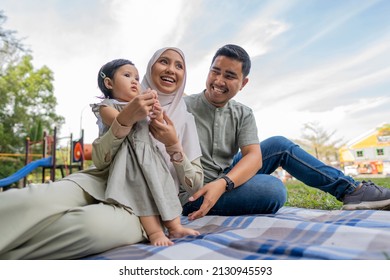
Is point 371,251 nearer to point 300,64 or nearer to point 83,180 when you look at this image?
point 83,180

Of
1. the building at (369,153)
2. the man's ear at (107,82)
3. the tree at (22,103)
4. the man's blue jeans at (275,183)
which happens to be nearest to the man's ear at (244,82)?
the man's blue jeans at (275,183)

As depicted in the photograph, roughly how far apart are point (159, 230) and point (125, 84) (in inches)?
17.0

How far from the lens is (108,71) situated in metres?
1.00

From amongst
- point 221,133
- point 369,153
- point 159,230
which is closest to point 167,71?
point 221,133

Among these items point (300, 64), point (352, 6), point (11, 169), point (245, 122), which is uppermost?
point (352, 6)

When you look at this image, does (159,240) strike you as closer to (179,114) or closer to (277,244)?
(277,244)

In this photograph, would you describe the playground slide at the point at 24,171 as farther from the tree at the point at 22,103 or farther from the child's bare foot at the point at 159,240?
the child's bare foot at the point at 159,240

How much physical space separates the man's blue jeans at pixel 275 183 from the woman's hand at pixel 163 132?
32 centimetres

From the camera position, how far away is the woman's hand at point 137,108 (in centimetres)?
81

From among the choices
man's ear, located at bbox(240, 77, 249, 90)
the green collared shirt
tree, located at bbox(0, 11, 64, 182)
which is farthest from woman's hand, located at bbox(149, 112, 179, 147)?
tree, located at bbox(0, 11, 64, 182)

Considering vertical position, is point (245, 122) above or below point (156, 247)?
above

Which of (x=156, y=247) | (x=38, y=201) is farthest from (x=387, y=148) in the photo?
(x=38, y=201)

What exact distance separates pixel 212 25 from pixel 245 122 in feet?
2.08

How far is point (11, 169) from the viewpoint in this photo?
780 cm
